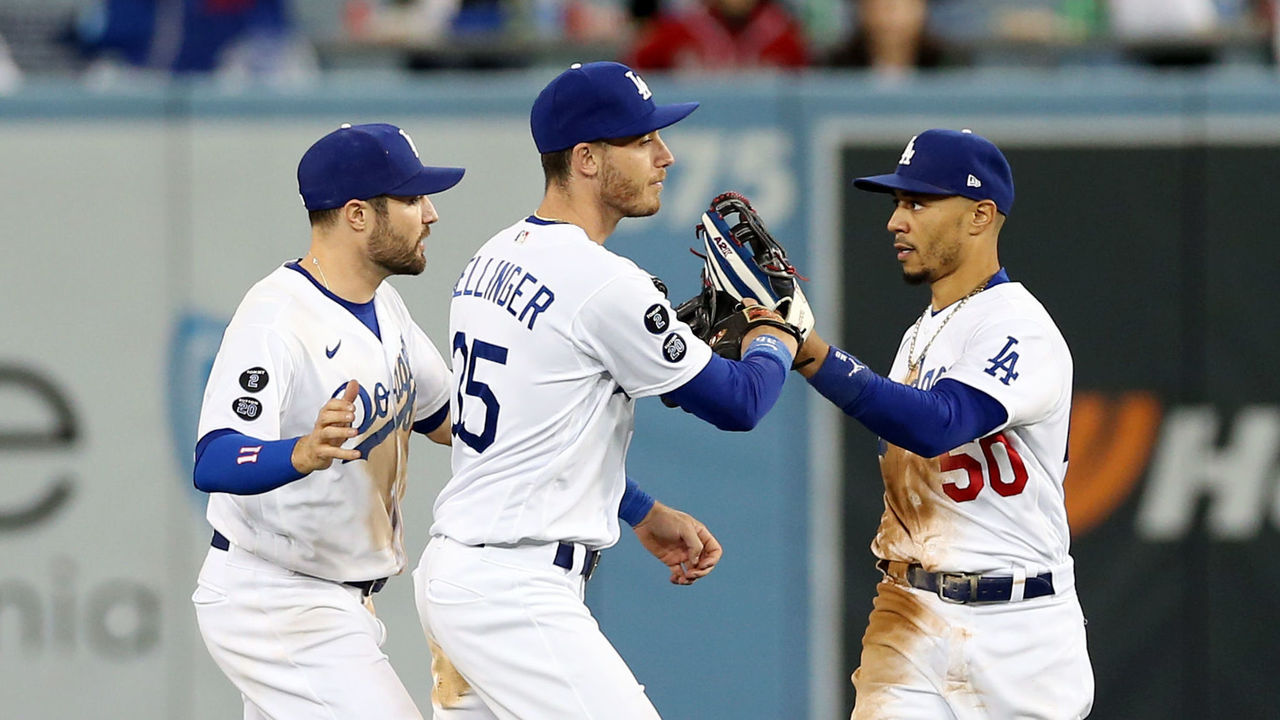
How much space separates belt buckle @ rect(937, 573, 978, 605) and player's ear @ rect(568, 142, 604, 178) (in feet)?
4.48

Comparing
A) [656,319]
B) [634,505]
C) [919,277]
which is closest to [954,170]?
[919,277]

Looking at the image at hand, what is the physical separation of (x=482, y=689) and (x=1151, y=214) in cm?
417

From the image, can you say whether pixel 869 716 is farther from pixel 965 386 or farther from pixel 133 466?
pixel 133 466

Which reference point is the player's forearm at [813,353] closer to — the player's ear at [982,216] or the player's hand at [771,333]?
the player's hand at [771,333]

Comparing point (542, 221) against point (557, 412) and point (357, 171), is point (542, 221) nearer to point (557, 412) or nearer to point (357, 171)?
point (557, 412)

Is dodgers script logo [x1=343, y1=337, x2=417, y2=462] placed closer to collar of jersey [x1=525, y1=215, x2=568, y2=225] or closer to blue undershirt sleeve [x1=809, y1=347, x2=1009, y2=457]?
collar of jersey [x1=525, y1=215, x2=568, y2=225]

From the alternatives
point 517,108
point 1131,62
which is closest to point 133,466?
point 517,108

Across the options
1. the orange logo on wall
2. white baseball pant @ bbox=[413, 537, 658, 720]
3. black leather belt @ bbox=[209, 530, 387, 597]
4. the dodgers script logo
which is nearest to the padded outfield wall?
the orange logo on wall

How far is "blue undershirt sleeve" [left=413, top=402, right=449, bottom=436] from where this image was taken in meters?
4.78

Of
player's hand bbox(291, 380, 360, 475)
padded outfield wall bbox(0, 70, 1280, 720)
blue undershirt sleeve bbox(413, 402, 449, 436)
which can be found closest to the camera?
player's hand bbox(291, 380, 360, 475)

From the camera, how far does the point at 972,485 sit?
170 inches

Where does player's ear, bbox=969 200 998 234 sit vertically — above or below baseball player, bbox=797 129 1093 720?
above

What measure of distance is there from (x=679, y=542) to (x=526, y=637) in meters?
0.76

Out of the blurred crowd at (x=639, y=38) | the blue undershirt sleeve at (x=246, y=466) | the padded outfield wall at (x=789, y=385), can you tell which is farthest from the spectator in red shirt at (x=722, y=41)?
the blue undershirt sleeve at (x=246, y=466)
